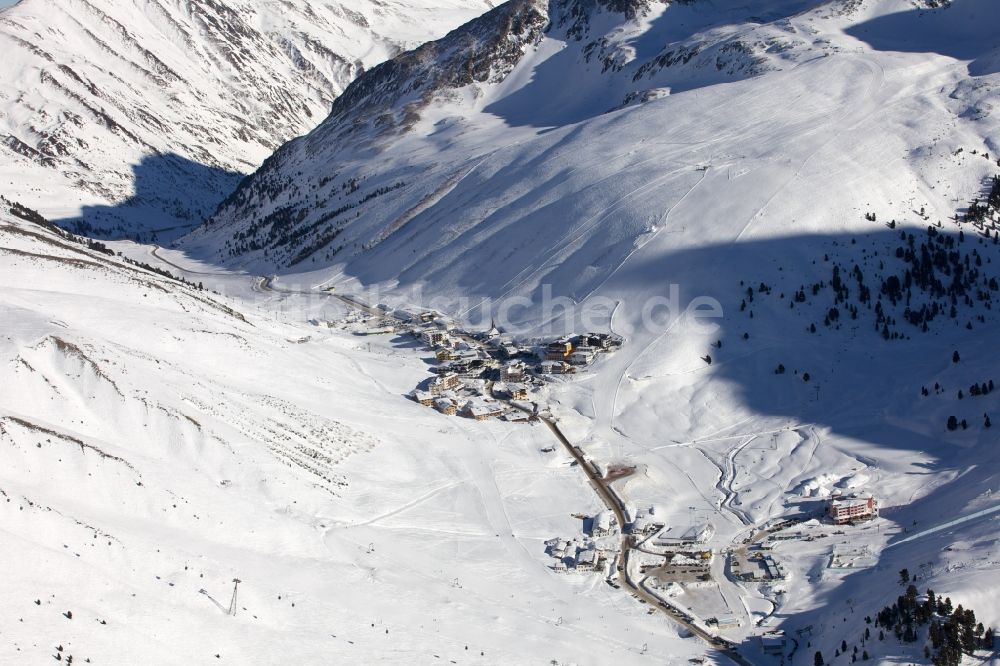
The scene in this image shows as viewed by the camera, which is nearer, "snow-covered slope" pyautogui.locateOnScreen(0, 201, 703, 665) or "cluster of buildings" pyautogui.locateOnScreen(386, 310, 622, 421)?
"snow-covered slope" pyautogui.locateOnScreen(0, 201, 703, 665)

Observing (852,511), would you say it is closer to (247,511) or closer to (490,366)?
(247,511)

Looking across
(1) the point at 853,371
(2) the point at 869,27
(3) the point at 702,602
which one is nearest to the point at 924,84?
(2) the point at 869,27

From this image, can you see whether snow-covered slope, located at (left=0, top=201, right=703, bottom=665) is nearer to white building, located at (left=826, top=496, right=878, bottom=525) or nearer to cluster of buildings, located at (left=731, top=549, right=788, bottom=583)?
cluster of buildings, located at (left=731, top=549, right=788, bottom=583)

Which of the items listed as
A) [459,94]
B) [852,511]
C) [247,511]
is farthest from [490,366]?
[459,94]

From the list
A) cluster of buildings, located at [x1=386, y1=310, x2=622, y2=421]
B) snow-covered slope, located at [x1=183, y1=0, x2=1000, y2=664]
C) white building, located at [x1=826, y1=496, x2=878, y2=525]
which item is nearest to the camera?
white building, located at [x1=826, y1=496, x2=878, y2=525]

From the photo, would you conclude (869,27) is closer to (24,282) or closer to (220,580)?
(24,282)

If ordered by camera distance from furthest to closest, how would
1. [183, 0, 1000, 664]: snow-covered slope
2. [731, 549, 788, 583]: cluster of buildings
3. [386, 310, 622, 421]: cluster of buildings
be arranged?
[386, 310, 622, 421]: cluster of buildings
[183, 0, 1000, 664]: snow-covered slope
[731, 549, 788, 583]: cluster of buildings

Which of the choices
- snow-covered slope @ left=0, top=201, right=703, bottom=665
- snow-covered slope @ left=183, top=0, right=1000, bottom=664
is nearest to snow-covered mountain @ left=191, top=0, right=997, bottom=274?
snow-covered slope @ left=183, top=0, right=1000, bottom=664
